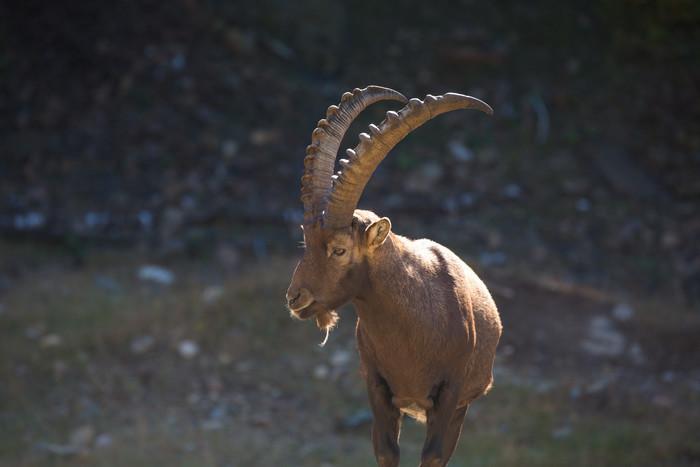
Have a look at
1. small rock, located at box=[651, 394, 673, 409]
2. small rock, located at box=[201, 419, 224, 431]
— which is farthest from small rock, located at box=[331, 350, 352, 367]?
small rock, located at box=[651, 394, 673, 409]

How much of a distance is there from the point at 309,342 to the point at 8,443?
13.1 ft

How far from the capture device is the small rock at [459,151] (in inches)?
592

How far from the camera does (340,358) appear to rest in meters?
12.1

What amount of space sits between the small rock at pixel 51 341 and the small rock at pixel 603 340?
704cm

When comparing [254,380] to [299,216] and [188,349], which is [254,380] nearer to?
[188,349]

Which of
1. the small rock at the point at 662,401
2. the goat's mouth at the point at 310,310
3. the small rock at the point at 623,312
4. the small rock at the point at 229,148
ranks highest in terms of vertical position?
the goat's mouth at the point at 310,310

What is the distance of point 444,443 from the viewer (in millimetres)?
5152

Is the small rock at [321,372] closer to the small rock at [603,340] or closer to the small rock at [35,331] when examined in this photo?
the small rock at [603,340]

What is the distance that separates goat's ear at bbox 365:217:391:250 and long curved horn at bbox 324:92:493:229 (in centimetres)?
12

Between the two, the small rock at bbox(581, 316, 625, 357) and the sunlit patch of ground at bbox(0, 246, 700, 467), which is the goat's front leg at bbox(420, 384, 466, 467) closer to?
the sunlit patch of ground at bbox(0, 246, 700, 467)

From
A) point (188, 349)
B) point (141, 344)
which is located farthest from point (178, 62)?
point (188, 349)

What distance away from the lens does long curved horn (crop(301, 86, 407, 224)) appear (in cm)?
486

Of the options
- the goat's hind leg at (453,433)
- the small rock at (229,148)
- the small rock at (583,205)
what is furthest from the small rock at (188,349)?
the goat's hind leg at (453,433)

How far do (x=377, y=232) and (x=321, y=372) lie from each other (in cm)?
744
